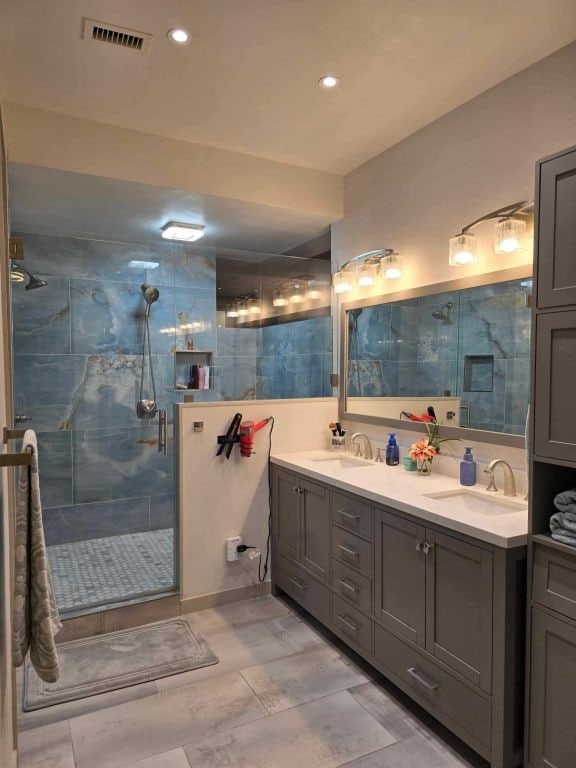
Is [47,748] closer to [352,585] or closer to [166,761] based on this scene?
[166,761]

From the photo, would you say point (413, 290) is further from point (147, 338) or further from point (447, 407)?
point (147, 338)

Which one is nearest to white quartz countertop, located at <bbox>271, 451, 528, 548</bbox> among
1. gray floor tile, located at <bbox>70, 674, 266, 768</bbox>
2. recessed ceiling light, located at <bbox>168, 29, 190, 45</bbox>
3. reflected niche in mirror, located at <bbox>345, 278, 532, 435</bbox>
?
reflected niche in mirror, located at <bbox>345, 278, 532, 435</bbox>

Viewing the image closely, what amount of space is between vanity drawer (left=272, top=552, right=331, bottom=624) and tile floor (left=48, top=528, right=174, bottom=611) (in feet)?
2.20

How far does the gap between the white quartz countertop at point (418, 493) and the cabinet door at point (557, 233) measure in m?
0.80

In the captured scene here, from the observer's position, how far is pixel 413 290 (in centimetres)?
295

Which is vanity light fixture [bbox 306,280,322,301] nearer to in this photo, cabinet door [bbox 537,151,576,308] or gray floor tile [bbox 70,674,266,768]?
cabinet door [bbox 537,151,576,308]

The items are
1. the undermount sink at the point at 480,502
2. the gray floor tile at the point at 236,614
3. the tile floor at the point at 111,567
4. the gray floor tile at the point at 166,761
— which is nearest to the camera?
the gray floor tile at the point at 166,761

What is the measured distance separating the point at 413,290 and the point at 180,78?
62.6 inches

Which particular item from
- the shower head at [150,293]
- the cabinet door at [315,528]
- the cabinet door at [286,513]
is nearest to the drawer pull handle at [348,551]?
the cabinet door at [315,528]

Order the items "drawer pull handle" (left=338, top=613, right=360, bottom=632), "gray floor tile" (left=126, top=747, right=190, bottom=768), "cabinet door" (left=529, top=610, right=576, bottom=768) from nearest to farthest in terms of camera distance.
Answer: "cabinet door" (left=529, top=610, right=576, bottom=768), "gray floor tile" (left=126, top=747, right=190, bottom=768), "drawer pull handle" (left=338, top=613, right=360, bottom=632)

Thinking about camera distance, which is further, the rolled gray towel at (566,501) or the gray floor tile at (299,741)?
the gray floor tile at (299,741)

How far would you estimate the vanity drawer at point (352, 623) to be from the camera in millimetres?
2463

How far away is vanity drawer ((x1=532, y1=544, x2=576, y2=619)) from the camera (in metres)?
1.64

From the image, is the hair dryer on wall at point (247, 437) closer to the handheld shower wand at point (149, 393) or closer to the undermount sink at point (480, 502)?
the handheld shower wand at point (149, 393)
